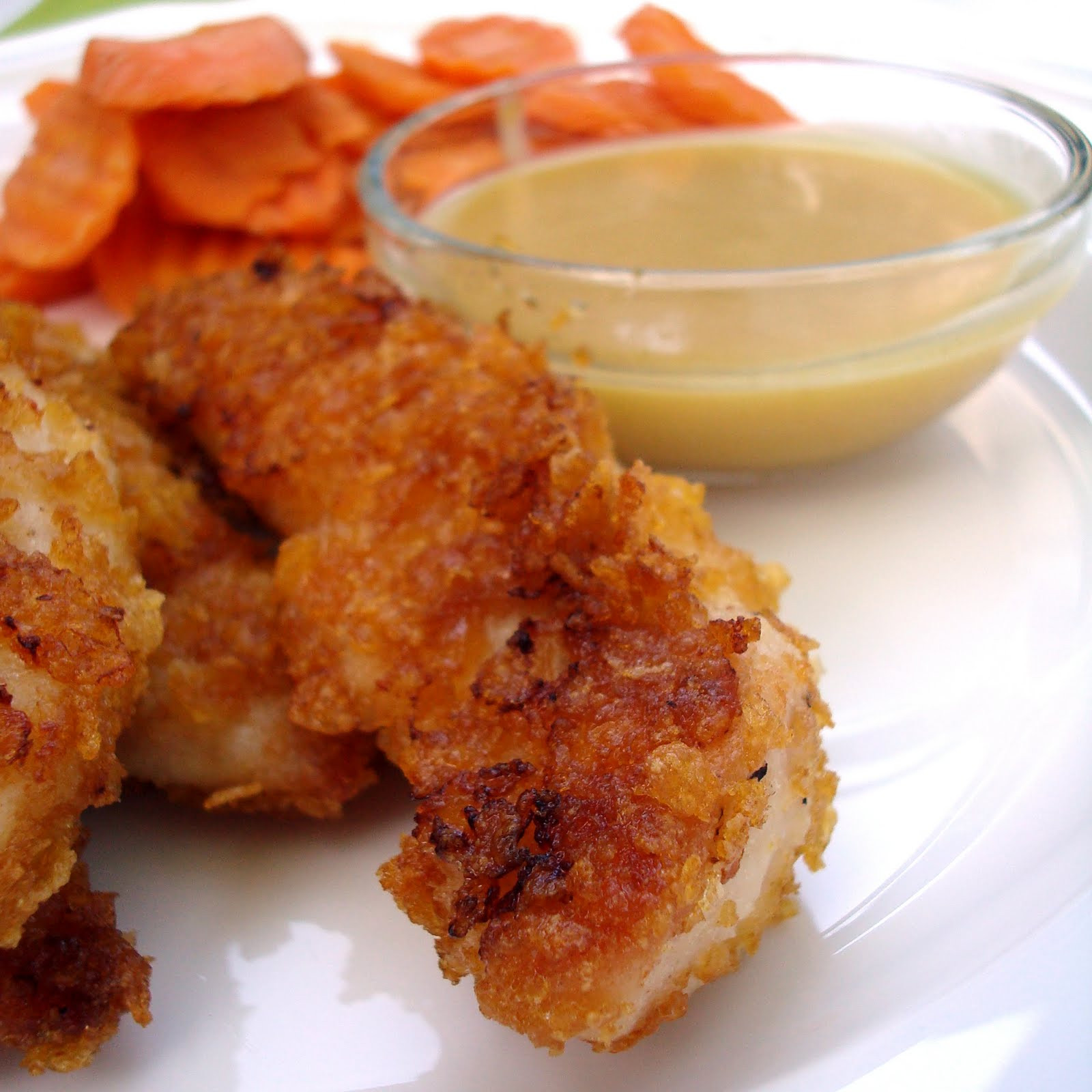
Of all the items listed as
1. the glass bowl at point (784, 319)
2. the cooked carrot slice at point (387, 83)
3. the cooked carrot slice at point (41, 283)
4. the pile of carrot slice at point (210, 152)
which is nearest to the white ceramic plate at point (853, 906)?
the glass bowl at point (784, 319)

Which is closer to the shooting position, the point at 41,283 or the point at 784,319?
the point at 784,319

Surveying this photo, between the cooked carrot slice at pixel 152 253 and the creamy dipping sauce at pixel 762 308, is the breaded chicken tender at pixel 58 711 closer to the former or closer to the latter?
the creamy dipping sauce at pixel 762 308

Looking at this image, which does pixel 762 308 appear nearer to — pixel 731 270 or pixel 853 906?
pixel 731 270

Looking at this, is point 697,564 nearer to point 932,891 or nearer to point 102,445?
point 932,891

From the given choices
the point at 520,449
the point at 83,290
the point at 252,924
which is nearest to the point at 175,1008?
the point at 252,924

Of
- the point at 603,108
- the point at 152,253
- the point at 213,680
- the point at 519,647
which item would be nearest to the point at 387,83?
the point at 603,108

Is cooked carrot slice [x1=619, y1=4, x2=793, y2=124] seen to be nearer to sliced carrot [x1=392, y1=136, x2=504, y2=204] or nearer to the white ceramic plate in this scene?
sliced carrot [x1=392, y1=136, x2=504, y2=204]
